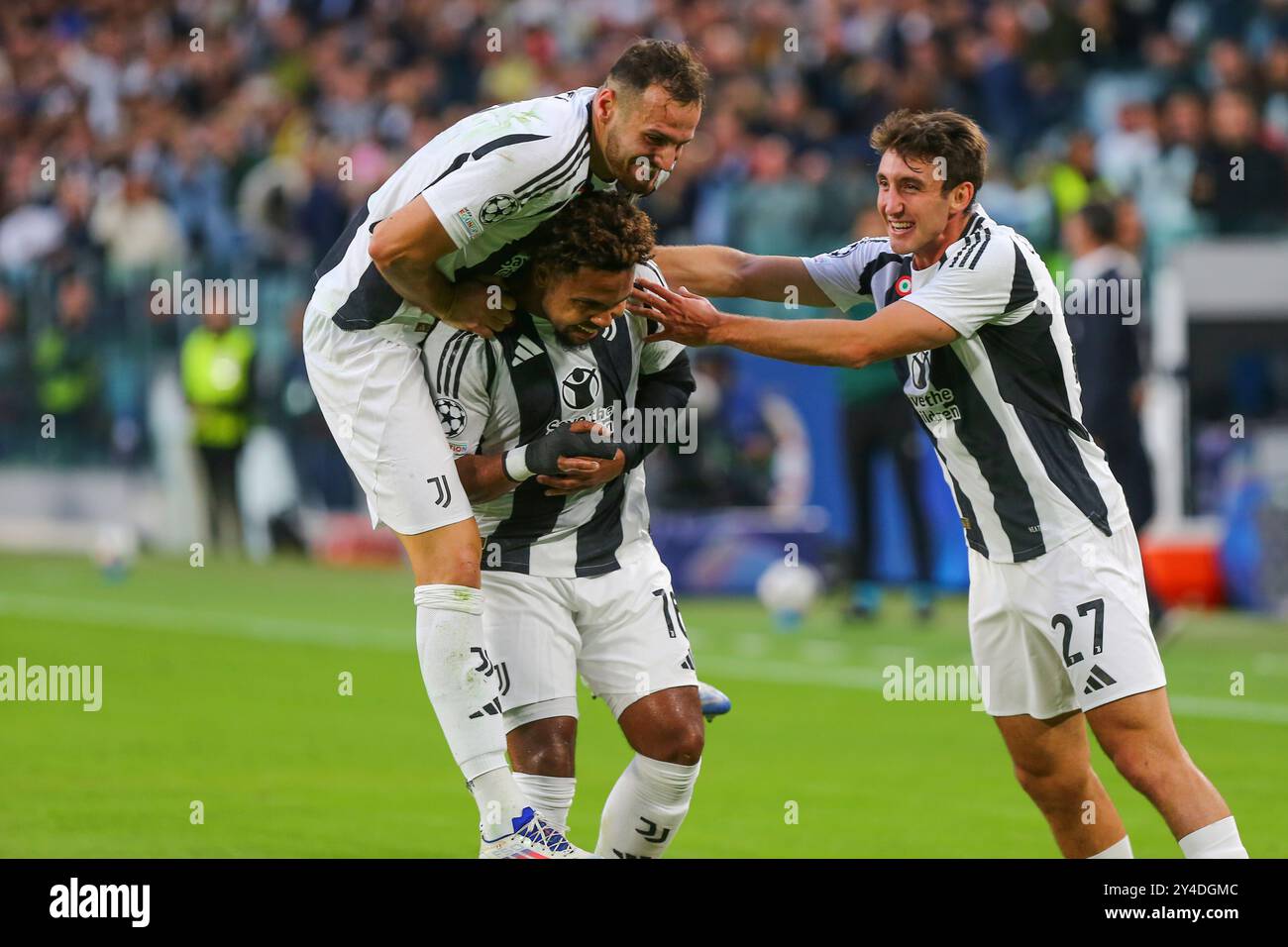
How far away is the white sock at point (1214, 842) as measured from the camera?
5.42 metres

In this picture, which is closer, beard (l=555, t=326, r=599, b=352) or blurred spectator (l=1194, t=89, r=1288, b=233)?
beard (l=555, t=326, r=599, b=352)

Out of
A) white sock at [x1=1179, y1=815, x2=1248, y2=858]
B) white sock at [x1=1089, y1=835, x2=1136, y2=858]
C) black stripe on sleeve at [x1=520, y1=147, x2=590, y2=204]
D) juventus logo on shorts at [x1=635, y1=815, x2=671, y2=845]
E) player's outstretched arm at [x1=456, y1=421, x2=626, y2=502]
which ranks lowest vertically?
white sock at [x1=1089, y1=835, x2=1136, y2=858]

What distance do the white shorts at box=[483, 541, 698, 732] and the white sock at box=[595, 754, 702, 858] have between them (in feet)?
0.74

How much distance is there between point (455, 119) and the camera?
22.4 m

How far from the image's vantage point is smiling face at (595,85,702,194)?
19.3ft

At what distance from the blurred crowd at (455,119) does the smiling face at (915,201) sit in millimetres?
6400

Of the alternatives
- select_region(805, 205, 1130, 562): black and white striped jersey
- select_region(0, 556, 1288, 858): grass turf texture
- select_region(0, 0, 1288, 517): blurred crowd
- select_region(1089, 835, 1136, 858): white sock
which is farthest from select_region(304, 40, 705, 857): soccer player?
select_region(0, 0, 1288, 517): blurred crowd

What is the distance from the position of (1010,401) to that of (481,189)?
1.67 metres

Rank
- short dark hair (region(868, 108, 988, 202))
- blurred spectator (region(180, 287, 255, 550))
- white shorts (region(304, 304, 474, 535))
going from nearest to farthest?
short dark hair (region(868, 108, 988, 202)) → white shorts (region(304, 304, 474, 535)) → blurred spectator (region(180, 287, 255, 550))

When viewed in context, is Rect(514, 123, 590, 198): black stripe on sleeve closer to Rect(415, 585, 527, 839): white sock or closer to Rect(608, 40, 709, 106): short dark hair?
Rect(608, 40, 709, 106): short dark hair

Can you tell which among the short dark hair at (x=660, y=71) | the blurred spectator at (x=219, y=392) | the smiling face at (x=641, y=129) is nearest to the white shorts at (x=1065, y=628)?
the smiling face at (x=641, y=129)

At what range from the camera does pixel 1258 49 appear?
17812mm

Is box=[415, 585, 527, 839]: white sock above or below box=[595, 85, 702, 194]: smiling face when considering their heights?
below

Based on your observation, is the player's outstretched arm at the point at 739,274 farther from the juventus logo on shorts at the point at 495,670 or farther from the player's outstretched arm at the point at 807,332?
the juventus logo on shorts at the point at 495,670
